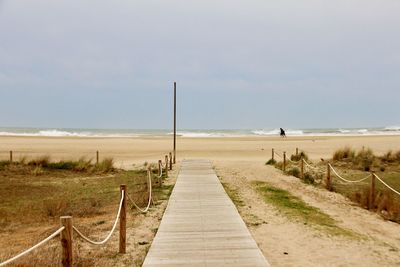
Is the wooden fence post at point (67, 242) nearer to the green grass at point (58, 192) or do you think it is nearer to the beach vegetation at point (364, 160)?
the green grass at point (58, 192)

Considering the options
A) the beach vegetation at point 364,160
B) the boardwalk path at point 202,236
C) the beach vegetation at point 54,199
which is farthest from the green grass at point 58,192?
the beach vegetation at point 364,160

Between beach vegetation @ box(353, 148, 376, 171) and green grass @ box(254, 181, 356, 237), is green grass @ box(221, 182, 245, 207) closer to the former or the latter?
green grass @ box(254, 181, 356, 237)

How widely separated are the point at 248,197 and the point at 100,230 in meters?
5.41

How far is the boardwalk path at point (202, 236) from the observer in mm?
6676

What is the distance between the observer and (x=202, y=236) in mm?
8094

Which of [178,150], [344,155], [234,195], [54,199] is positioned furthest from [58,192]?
[178,150]

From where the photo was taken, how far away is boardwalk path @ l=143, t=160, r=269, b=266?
21.9ft

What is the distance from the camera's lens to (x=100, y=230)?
30.2ft

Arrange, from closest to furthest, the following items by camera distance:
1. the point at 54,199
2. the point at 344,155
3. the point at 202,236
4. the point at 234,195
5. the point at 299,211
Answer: the point at 202,236 → the point at 299,211 → the point at 234,195 → the point at 54,199 → the point at 344,155

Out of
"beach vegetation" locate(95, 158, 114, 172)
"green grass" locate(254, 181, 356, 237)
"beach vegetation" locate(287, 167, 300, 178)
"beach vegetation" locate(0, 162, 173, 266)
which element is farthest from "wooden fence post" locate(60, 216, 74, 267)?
"beach vegetation" locate(95, 158, 114, 172)

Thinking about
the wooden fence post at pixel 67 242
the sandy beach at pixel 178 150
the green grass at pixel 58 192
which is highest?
the wooden fence post at pixel 67 242

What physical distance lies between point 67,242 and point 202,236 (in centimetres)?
340

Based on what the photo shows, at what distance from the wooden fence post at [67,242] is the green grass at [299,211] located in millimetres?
5588

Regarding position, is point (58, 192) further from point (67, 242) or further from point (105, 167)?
point (67, 242)
